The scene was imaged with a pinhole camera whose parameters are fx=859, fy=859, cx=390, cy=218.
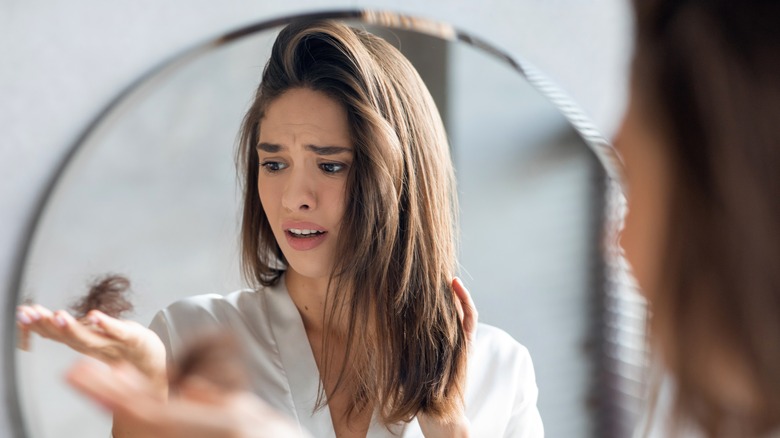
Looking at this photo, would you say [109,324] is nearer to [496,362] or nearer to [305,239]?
[305,239]

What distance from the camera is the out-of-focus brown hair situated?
1.06 ft

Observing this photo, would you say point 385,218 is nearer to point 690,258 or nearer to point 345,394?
point 345,394

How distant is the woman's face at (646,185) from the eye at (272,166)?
0.27 m

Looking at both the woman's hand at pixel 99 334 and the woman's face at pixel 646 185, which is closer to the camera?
the woman's face at pixel 646 185

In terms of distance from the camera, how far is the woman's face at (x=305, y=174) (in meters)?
0.58

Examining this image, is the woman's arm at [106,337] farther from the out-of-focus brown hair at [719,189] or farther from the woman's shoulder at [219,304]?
the out-of-focus brown hair at [719,189]

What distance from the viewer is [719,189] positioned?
0.33 meters

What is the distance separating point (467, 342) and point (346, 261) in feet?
0.38

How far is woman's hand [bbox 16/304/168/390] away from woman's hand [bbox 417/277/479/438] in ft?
0.63

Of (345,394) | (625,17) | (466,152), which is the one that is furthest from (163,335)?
(625,17)

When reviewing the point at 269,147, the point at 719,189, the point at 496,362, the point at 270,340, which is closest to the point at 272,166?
the point at 269,147

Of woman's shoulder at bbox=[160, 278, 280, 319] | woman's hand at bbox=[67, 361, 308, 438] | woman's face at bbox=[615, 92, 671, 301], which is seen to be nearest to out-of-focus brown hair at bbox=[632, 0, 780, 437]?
woman's face at bbox=[615, 92, 671, 301]

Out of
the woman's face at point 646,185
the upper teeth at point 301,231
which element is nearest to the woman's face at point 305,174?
the upper teeth at point 301,231

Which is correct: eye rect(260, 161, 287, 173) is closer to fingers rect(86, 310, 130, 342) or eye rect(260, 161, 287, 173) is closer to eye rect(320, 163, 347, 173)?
eye rect(320, 163, 347, 173)
